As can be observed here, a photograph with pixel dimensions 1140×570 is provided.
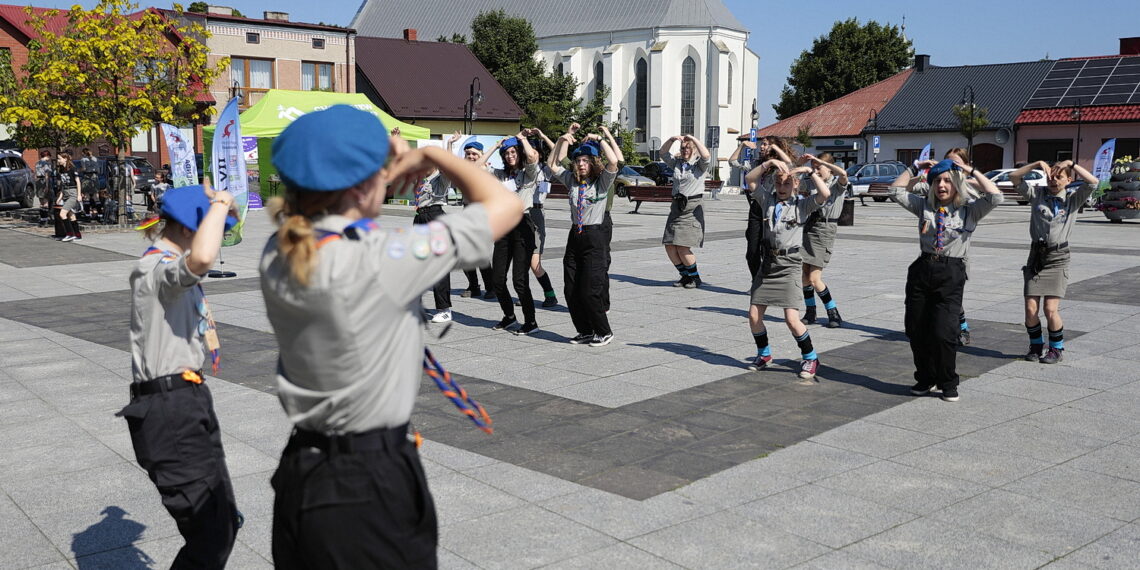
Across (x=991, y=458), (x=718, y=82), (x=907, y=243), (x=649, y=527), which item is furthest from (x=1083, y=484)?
(x=718, y=82)

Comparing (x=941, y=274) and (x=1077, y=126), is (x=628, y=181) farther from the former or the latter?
(x=941, y=274)

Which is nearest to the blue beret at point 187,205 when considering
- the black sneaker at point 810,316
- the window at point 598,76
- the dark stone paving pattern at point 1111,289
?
the black sneaker at point 810,316

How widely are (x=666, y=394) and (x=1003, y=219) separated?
23442mm

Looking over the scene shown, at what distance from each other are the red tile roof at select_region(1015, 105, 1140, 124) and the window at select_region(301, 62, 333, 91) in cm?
3424

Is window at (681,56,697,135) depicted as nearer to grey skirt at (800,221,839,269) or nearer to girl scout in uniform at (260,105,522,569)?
grey skirt at (800,221,839,269)

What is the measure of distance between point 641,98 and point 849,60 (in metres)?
15.3

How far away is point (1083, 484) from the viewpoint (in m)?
5.03

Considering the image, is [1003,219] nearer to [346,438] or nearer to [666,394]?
[666,394]

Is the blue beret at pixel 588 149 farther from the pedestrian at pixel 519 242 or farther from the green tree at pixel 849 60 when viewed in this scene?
the green tree at pixel 849 60

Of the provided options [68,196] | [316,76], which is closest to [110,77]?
[68,196]

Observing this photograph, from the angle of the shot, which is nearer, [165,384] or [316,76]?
[165,384]

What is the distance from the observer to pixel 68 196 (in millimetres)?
19609

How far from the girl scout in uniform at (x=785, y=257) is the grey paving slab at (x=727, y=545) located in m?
3.12

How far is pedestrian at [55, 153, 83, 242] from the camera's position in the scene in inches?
768
